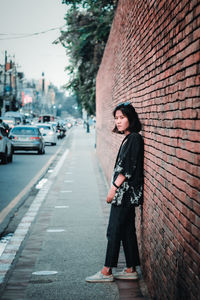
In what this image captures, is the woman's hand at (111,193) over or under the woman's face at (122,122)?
Result: under

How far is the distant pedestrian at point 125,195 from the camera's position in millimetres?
4867

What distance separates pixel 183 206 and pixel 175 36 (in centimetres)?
122

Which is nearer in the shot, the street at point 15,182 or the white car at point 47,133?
the street at point 15,182

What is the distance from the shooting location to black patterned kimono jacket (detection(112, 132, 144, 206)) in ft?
15.9

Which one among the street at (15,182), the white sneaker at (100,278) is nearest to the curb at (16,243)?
the street at (15,182)

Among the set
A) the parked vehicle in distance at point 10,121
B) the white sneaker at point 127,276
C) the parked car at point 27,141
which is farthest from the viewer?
the parked vehicle in distance at point 10,121

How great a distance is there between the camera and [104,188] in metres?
13.1

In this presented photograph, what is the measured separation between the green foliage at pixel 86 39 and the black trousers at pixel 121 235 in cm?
2747

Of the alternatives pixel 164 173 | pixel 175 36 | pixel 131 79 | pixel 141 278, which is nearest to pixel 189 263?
pixel 164 173

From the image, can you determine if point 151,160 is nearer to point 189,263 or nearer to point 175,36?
point 175,36

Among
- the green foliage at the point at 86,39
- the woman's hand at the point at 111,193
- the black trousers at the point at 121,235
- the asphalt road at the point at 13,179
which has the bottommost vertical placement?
the asphalt road at the point at 13,179

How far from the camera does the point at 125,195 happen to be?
16.3ft

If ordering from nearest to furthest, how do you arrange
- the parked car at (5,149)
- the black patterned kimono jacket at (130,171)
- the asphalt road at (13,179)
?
the black patterned kimono jacket at (130,171), the asphalt road at (13,179), the parked car at (5,149)

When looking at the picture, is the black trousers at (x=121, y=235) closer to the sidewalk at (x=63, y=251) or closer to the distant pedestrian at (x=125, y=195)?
the distant pedestrian at (x=125, y=195)
